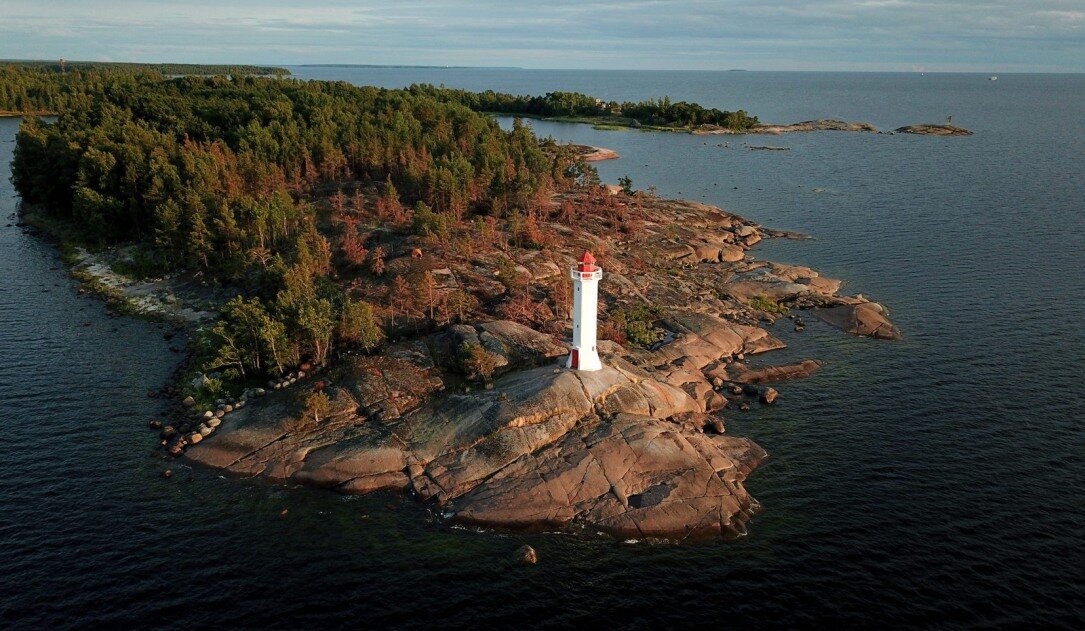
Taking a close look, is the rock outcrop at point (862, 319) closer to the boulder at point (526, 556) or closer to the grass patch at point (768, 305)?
the grass patch at point (768, 305)

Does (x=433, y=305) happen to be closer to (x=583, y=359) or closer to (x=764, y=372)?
(x=583, y=359)

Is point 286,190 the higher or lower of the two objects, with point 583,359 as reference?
higher

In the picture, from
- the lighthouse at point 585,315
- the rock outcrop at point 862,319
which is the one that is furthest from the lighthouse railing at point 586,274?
the rock outcrop at point 862,319

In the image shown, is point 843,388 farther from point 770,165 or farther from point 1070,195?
point 770,165

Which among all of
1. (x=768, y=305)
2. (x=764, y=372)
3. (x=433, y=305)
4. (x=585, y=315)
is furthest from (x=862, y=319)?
(x=433, y=305)

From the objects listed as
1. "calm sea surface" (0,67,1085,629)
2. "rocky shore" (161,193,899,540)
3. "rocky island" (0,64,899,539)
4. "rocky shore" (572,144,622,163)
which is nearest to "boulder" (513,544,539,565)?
"calm sea surface" (0,67,1085,629)
